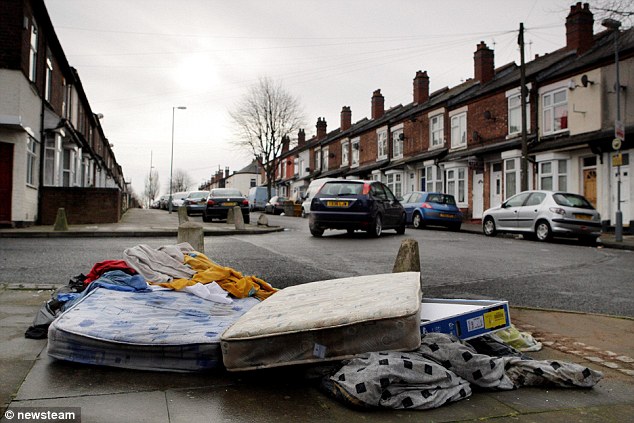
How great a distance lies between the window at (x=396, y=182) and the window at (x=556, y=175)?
13578mm

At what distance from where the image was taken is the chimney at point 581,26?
22.6m

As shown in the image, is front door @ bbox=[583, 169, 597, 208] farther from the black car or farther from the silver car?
the black car

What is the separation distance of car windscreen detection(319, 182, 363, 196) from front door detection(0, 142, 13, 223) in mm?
9179

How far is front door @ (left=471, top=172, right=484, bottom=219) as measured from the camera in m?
26.5

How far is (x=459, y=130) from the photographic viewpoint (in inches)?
1129

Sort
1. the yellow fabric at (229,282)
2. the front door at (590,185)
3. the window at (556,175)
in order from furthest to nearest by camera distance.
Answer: the window at (556,175) → the front door at (590,185) → the yellow fabric at (229,282)

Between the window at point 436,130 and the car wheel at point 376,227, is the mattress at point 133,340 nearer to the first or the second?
the car wheel at point 376,227

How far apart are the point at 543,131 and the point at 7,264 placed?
69.0 ft

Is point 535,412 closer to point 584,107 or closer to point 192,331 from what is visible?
point 192,331

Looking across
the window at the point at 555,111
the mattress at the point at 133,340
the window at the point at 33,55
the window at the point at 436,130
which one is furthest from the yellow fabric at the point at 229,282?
the window at the point at 436,130

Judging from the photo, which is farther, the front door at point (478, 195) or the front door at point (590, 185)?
the front door at point (478, 195)

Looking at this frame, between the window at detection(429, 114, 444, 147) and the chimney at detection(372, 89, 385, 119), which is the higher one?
the chimney at detection(372, 89, 385, 119)

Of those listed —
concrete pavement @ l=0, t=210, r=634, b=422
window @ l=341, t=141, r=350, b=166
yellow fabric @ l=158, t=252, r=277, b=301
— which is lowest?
Result: concrete pavement @ l=0, t=210, r=634, b=422

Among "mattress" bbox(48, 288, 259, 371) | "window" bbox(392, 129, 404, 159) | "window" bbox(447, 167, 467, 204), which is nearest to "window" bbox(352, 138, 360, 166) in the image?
"window" bbox(392, 129, 404, 159)
